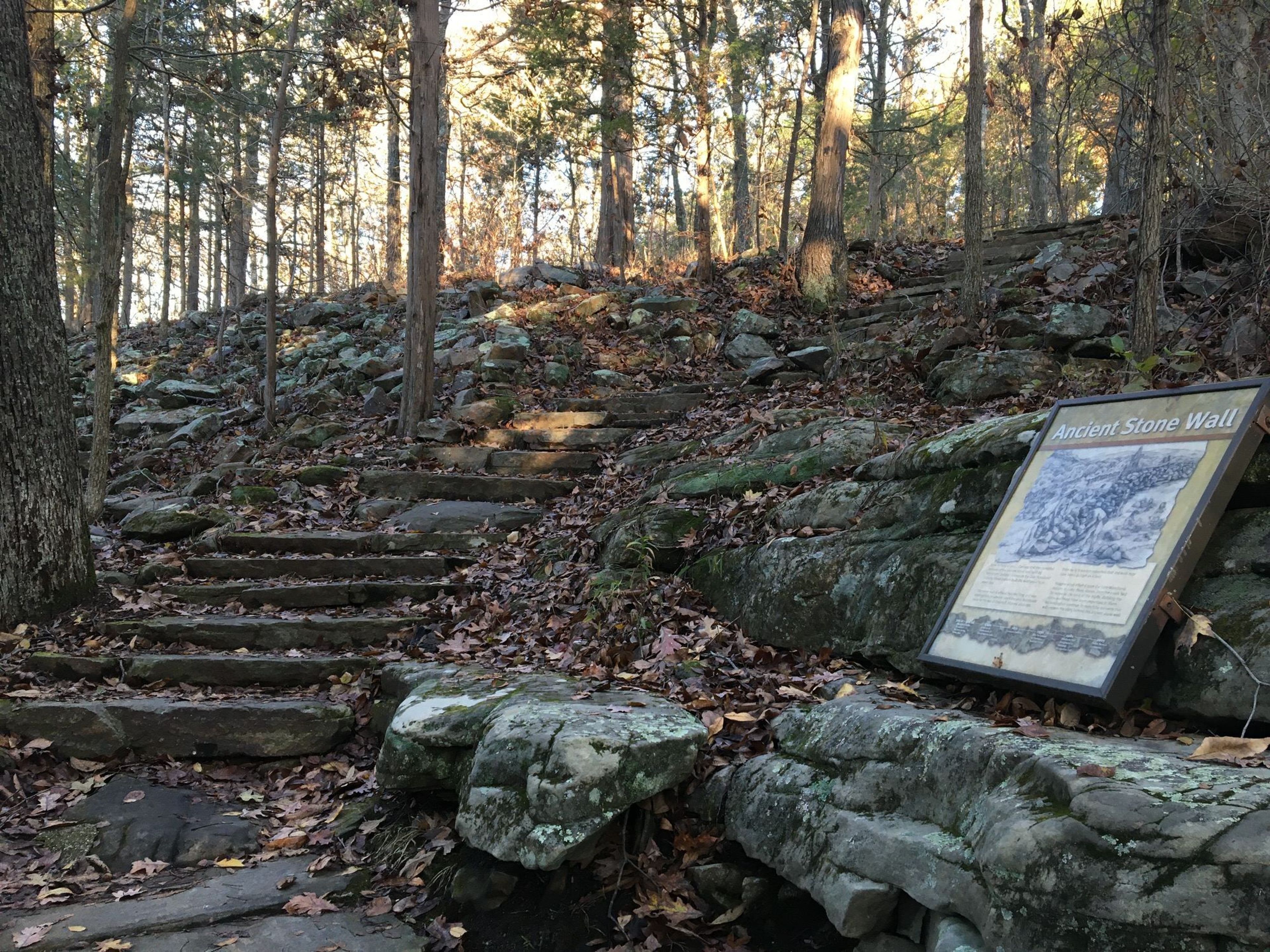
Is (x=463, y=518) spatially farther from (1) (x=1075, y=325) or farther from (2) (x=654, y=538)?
(1) (x=1075, y=325)

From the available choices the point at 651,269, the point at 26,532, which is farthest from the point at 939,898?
the point at 651,269

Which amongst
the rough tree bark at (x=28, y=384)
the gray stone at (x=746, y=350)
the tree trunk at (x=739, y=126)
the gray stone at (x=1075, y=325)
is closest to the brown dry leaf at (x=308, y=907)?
the rough tree bark at (x=28, y=384)

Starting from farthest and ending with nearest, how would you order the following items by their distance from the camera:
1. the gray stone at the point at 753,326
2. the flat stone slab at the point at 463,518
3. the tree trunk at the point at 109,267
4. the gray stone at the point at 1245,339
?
1. the gray stone at the point at 753,326
2. the tree trunk at the point at 109,267
3. the flat stone slab at the point at 463,518
4. the gray stone at the point at 1245,339

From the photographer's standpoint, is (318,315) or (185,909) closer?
(185,909)

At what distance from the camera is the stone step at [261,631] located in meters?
5.70

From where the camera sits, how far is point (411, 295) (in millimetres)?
9609

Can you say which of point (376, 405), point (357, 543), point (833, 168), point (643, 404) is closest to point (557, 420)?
point (643, 404)

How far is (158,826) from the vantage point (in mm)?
4059

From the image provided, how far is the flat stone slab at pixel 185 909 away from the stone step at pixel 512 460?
5.36m

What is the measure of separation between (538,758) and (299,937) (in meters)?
1.12

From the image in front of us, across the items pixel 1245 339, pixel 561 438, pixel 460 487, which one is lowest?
pixel 460 487

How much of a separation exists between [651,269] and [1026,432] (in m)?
12.6

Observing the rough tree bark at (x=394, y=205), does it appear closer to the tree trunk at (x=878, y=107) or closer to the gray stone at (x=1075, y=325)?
the tree trunk at (x=878, y=107)

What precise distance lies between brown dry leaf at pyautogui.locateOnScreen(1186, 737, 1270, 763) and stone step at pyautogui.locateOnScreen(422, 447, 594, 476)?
21.8 ft
